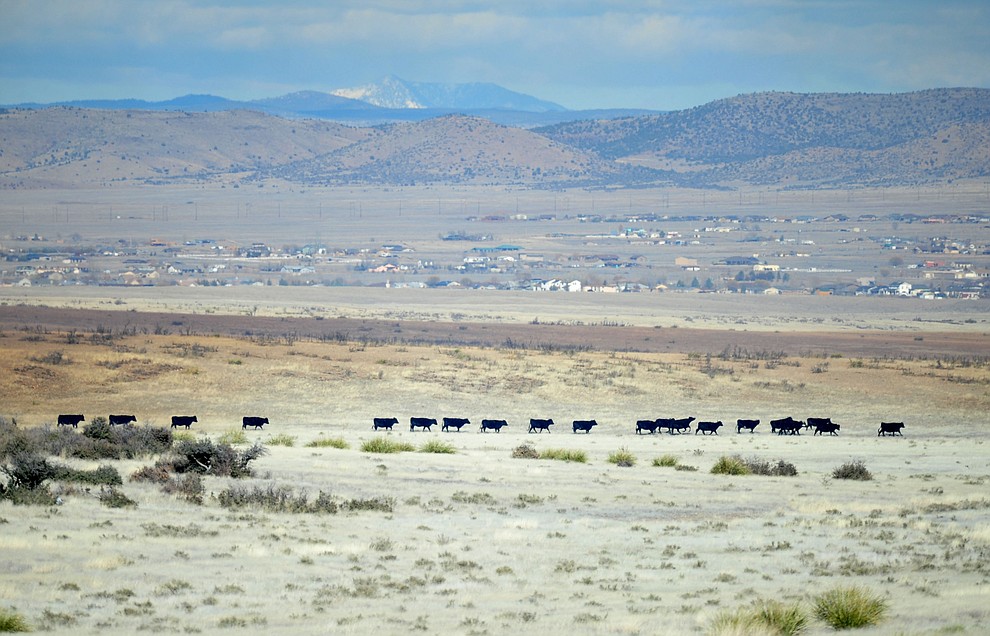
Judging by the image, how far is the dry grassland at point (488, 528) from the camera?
13094 mm

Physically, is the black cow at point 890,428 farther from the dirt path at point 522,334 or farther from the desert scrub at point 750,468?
the dirt path at point 522,334

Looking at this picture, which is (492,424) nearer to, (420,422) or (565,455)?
(420,422)

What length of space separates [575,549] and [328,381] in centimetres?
2487

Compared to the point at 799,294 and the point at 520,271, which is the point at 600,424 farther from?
the point at 520,271

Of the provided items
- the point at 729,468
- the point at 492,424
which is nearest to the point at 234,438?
the point at 492,424

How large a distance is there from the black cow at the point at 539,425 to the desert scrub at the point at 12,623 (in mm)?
22141

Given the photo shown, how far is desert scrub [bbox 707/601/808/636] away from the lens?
11.8 meters

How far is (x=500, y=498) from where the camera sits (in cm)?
2058

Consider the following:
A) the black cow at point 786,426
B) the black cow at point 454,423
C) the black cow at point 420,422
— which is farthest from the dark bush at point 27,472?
the black cow at point 786,426

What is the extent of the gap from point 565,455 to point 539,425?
7.72 metres

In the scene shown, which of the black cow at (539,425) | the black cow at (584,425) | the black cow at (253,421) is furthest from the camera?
the black cow at (539,425)

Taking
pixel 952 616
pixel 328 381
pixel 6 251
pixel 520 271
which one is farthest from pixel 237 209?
pixel 952 616

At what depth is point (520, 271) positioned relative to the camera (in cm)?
12344

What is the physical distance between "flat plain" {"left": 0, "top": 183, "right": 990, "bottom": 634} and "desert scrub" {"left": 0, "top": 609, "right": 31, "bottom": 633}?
0.23m
